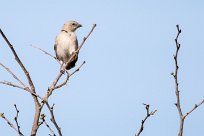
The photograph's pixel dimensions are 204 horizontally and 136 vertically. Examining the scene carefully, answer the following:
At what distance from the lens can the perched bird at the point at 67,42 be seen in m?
12.2

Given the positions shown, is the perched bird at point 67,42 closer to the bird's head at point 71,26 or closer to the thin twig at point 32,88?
the bird's head at point 71,26

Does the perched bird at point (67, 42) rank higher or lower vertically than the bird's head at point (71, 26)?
lower

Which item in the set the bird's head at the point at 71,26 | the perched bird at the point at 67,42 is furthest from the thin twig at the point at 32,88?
the bird's head at the point at 71,26

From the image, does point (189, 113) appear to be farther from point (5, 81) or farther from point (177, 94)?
point (5, 81)

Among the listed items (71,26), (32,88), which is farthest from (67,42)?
(32,88)

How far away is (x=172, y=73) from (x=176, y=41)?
1.03 ft

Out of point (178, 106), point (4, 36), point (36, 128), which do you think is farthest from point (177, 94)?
point (4, 36)

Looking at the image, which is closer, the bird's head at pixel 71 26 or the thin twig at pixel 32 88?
the thin twig at pixel 32 88

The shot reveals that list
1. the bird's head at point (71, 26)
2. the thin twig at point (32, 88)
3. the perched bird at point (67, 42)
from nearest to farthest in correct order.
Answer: the thin twig at point (32, 88), the perched bird at point (67, 42), the bird's head at point (71, 26)

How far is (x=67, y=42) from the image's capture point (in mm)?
12172

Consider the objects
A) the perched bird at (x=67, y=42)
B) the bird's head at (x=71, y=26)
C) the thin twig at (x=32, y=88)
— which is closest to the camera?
the thin twig at (x=32, y=88)

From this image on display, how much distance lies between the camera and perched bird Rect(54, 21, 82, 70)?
12.2 meters

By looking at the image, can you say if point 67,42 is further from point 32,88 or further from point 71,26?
point 32,88

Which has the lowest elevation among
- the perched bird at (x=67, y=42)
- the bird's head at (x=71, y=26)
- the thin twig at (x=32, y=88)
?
the thin twig at (x=32, y=88)
